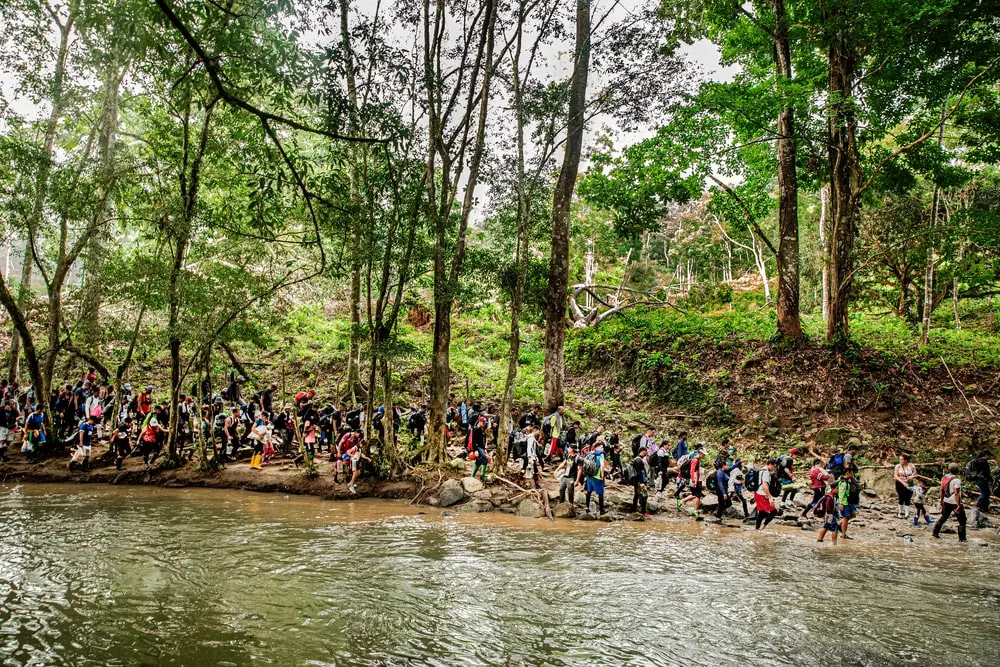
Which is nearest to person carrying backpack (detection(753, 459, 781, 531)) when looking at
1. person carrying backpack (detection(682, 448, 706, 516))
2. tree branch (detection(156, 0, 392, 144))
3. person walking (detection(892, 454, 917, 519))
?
person carrying backpack (detection(682, 448, 706, 516))

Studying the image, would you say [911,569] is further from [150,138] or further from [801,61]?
[150,138]

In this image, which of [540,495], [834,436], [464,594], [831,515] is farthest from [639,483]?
[834,436]

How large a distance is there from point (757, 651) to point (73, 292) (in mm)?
19623

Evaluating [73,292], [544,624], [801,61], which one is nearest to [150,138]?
[73,292]

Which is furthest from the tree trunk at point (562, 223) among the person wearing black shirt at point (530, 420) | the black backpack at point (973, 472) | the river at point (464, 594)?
the black backpack at point (973, 472)

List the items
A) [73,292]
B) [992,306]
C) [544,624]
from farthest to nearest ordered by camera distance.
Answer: [992,306] → [73,292] → [544,624]

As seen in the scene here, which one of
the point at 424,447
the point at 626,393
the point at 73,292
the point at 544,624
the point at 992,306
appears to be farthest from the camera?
the point at 992,306

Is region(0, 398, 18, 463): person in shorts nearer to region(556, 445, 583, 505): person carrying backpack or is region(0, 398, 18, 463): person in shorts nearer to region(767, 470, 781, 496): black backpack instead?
region(556, 445, 583, 505): person carrying backpack

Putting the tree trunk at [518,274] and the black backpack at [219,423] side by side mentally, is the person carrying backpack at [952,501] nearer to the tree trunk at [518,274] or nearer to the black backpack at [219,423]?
the tree trunk at [518,274]

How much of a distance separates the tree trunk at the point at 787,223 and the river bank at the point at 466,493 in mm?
6287

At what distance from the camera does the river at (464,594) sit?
647 centimetres

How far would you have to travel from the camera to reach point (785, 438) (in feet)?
54.7

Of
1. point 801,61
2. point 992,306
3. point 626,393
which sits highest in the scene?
point 801,61

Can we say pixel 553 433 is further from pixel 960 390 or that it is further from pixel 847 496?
pixel 960 390
